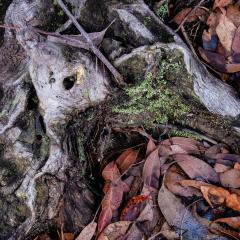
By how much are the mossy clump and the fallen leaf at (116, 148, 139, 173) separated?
0.58 feet

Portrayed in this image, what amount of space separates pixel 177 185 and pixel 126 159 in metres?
0.32

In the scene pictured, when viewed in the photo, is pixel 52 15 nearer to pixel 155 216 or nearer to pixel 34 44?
pixel 34 44

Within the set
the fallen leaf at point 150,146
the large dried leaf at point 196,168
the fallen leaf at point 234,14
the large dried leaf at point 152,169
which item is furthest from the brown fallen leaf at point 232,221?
the fallen leaf at point 234,14

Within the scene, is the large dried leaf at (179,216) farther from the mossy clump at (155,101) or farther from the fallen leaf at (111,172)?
the mossy clump at (155,101)

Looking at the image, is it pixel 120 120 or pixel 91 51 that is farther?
pixel 120 120

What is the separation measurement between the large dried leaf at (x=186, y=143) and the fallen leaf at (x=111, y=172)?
0.30 m

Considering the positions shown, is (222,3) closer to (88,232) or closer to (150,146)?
(150,146)

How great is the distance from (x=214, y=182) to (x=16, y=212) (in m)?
1.04

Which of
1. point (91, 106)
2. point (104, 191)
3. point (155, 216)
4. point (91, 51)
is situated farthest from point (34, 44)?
point (155, 216)

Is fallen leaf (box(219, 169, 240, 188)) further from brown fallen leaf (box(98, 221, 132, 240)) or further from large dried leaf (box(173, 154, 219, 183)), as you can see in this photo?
brown fallen leaf (box(98, 221, 132, 240))

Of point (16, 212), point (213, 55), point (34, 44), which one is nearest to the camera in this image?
point (34, 44)

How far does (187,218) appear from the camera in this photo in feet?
6.57

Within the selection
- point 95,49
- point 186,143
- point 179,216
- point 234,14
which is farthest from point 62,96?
point 234,14

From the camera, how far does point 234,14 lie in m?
2.20
